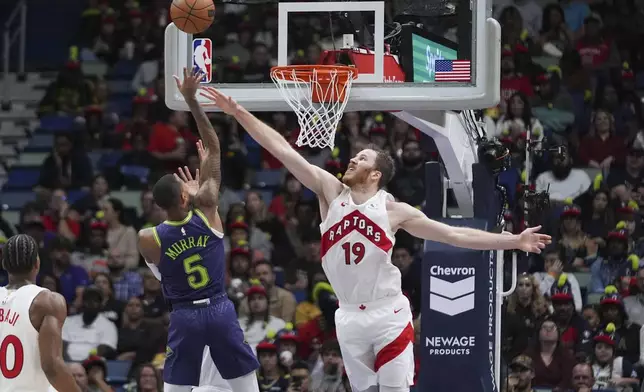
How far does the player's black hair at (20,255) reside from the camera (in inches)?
328

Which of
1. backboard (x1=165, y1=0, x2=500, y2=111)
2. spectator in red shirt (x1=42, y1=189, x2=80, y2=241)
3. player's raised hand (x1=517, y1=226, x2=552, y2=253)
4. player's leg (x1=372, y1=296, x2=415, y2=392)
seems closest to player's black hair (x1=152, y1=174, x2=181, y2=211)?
backboard (x1=165, y1=0, x2=500, y2=111)

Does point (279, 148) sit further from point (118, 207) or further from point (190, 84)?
point (118, 207)

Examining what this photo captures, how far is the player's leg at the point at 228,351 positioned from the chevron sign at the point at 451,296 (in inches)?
81.9

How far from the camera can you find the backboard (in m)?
9.80

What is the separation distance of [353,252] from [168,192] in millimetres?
1315

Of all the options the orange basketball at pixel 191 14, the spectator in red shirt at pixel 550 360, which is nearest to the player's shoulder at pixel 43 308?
the orange basketball at pixel 191 14

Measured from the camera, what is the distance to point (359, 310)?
904 centimetres

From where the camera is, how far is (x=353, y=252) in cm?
900

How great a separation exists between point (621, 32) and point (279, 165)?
4588 mm

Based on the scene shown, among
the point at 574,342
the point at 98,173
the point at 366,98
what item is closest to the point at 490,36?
the point at 366,98

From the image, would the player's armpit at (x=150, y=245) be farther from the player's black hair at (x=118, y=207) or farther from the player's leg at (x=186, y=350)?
the player's black hair at (x=118, y=207)

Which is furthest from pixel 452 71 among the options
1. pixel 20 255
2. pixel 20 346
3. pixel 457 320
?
pixel 20 346

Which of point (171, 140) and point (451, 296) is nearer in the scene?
point (451, 296)

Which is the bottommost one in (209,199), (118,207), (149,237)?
(118,207)
